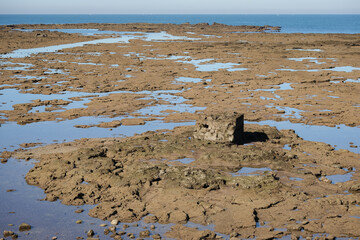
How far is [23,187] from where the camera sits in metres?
8.54

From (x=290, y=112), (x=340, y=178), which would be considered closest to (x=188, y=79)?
(x=290, y=112)

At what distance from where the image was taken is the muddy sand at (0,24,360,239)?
7.33m

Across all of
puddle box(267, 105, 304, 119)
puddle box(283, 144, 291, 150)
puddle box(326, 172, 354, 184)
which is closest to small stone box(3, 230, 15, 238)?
puddle box(326, 172, 354, 184)

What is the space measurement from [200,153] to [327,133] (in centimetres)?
469

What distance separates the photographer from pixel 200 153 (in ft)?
34.3

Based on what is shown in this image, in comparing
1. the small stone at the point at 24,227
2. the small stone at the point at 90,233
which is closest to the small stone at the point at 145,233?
the small stone at the point at 90,233

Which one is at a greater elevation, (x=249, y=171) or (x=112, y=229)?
(x=249, y=171)

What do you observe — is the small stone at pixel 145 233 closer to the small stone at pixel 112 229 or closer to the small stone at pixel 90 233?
the small stone at pixel 112 229

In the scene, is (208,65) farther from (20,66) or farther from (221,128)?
(221,128)

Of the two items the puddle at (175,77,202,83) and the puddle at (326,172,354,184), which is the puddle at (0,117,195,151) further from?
the puddle at (175,77,202,83)

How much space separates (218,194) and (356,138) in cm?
611

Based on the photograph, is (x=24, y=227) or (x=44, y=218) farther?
(x=44, y=218)

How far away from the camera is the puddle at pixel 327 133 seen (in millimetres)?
11589

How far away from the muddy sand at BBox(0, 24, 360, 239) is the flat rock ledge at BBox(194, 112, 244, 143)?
30cm
